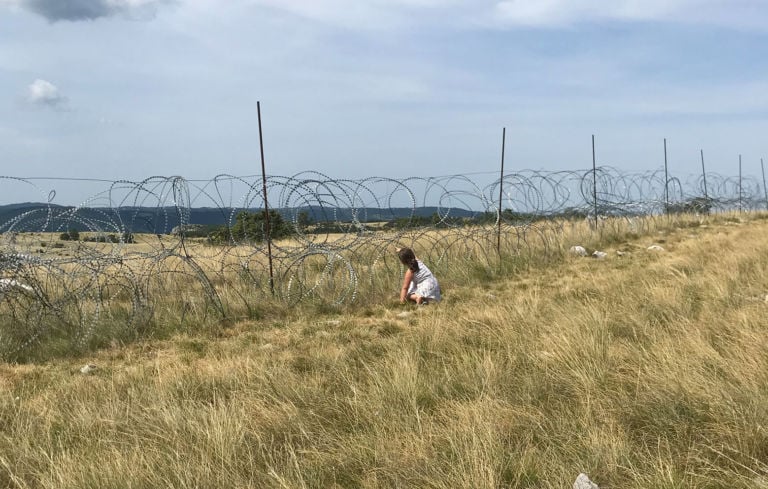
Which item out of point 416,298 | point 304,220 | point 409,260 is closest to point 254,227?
point 304,220

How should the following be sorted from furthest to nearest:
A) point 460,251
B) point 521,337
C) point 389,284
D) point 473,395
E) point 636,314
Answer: point 460,251 → point 389,284 → point 636,314 → point 521,337 → point 473,395

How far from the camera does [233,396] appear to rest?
3947mm

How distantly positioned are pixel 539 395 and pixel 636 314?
Result: 242cm

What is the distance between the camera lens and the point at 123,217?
25.7 feet

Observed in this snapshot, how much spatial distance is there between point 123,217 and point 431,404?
594 cm

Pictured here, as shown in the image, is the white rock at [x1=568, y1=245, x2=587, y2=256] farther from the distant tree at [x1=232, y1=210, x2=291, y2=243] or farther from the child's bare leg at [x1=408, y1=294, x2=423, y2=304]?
the distant tree at [x1=232, y1=210, x2=291, y2=243]

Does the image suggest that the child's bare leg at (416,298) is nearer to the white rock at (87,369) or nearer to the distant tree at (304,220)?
the distant tree at (304,220)

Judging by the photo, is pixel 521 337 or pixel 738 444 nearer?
pixel 738 444

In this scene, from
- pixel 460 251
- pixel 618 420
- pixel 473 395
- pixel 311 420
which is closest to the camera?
pixel 618 420

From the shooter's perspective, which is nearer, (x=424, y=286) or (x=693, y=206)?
(x=424, y=286)

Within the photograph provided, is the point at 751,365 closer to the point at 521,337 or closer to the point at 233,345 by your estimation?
the point at 521,337

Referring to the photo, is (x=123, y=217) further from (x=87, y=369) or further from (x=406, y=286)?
(x=406, y=286)

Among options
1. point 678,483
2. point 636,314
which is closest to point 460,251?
point 636,314

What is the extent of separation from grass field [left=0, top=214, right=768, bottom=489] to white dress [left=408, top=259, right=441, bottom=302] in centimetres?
146
